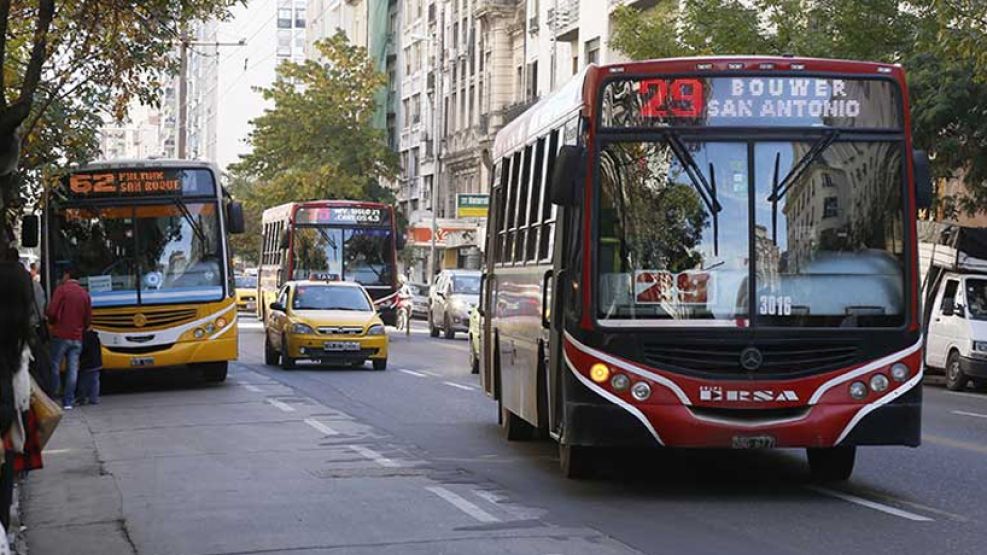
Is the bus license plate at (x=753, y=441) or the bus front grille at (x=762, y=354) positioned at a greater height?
the bus front grille at (x=762, y=354)

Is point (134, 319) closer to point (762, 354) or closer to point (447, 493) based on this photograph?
point (447, 493)

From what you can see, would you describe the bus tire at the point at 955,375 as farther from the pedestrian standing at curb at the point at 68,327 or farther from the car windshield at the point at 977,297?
the pedestrian standing at curb at the point at 68,327

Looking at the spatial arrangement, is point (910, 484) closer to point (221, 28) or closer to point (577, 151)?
point (577, 151)

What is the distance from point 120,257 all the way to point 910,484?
1472 cm

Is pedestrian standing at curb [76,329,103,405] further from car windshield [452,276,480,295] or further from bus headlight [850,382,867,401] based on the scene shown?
car windshield [452,276,480,295]

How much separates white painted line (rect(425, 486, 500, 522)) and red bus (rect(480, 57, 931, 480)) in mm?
899

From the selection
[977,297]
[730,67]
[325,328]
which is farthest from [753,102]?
[977,297]

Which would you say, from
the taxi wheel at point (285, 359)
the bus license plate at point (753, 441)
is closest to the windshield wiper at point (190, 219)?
the taxi wheel at point (285, 359)

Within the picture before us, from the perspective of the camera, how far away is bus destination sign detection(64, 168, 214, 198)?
1017 inches

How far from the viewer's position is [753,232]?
12.5m

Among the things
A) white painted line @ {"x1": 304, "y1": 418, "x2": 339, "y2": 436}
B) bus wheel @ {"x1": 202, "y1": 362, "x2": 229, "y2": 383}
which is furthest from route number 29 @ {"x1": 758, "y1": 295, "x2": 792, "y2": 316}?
bus wheel @ {"x1": 202, "y1": 362, "x2": 229, "y2": 383}

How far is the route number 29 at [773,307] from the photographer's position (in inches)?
486

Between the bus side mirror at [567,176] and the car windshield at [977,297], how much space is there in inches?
795

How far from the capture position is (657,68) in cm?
1268
